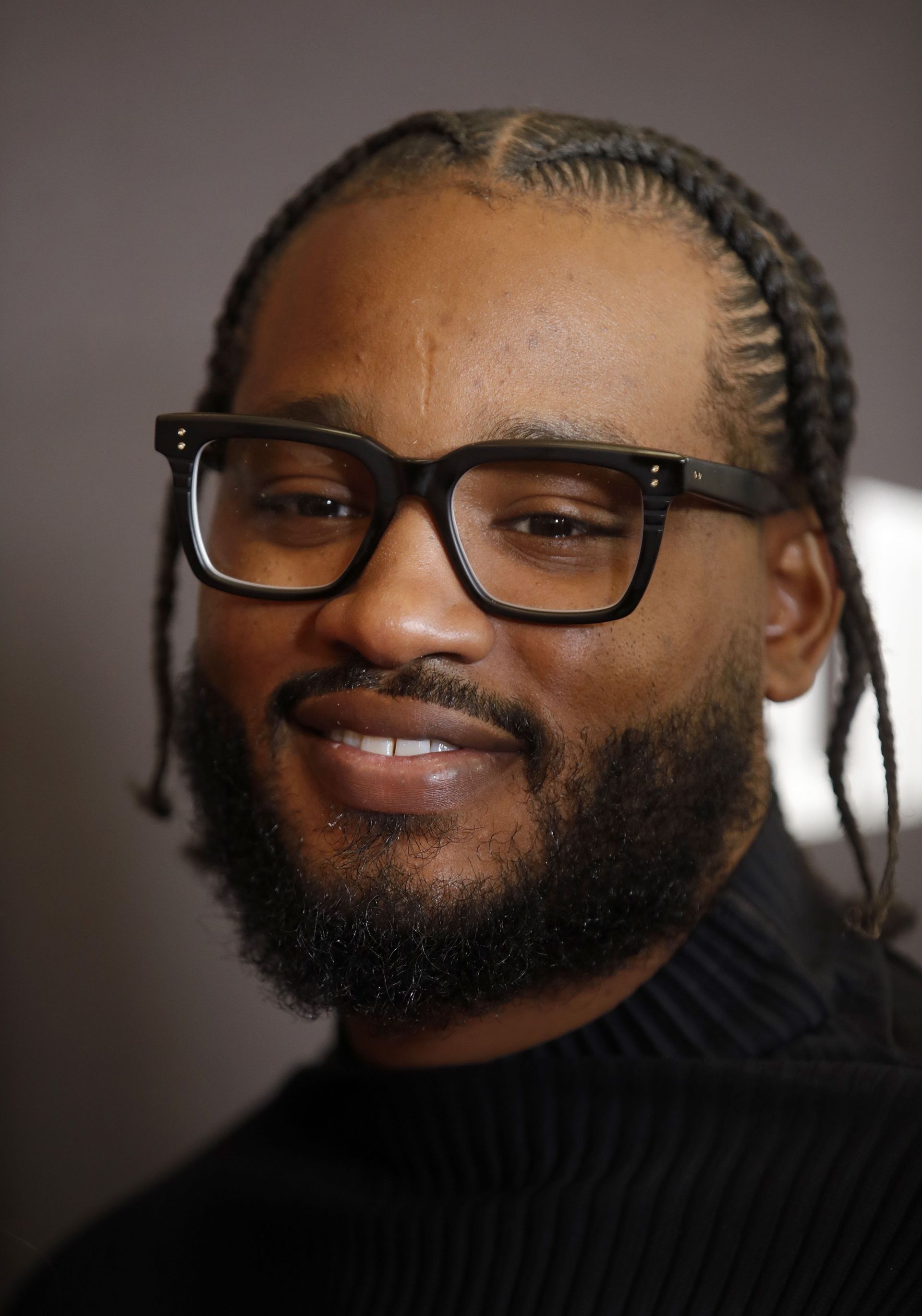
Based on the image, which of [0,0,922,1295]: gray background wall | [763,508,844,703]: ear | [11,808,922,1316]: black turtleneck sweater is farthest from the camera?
[0,0,922,1295]: gray background wall

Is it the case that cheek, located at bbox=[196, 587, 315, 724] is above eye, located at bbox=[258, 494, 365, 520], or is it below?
below

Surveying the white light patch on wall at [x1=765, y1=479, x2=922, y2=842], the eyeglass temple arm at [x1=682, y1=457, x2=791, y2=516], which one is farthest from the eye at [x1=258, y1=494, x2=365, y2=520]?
the white light patch on wall at [x1=765, y1=479, x2=922, y2=842]

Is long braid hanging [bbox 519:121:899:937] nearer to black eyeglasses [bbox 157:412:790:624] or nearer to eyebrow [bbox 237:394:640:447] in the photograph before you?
black eyeglasses [bbox 157:412:790:624]

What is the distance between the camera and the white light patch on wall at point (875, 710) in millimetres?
2059

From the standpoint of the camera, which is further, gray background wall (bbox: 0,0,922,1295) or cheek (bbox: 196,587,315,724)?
gray background wall (bbox: 0,0,922,1295)

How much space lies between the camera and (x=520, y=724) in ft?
3.38

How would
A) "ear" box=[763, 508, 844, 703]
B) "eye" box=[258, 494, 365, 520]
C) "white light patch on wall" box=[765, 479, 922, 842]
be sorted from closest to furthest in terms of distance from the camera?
"eye" box=[258, 494, 365, 520], "ear" box=[763, 508, 844, 703], "white light patch on wall" box=[765, 479, 922, 842]

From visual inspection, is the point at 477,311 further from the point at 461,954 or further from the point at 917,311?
the point at 917,311

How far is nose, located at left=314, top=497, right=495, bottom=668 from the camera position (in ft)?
3.24

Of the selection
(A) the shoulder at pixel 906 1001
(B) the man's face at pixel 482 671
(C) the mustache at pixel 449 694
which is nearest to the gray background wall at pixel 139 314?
(B) the man's face at pixel 482 671

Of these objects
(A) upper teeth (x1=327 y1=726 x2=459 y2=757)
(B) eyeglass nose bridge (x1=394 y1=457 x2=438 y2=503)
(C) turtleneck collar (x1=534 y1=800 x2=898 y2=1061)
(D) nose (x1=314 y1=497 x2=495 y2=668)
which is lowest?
(C) turtleneck collar (x1=534 y1=800 x2=898 y2=1061)

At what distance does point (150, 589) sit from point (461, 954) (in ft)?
3.23

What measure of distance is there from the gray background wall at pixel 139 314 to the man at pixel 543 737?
57cm

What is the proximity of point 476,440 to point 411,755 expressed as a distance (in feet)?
0.89
